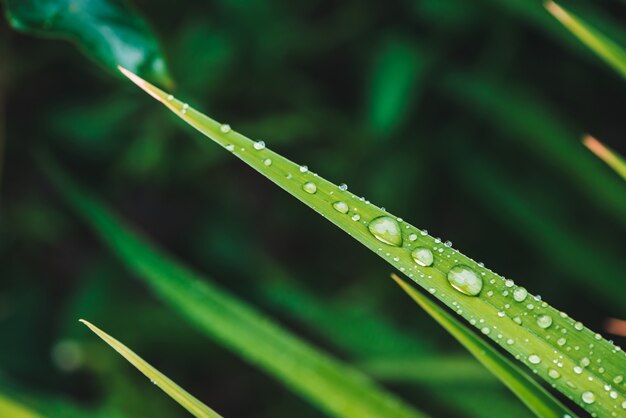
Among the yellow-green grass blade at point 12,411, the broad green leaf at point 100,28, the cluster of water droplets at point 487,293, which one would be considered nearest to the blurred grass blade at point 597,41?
the cluster of water droplets at point 487,293

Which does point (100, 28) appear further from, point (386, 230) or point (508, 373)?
point (508, 373)

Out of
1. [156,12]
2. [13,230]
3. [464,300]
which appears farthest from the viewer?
[13,230]

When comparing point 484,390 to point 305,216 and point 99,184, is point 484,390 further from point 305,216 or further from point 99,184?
point 99,184

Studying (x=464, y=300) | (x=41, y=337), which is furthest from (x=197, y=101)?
(x=464, y=300)

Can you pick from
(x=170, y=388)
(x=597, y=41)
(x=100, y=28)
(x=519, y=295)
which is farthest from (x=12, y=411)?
(x=597, y=41)

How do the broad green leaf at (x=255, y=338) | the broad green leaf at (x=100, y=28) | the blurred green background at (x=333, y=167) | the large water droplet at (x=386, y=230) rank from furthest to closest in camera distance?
the blurred green background at (x=333, y=167)
the broad green leaf at (x=255, y=338)
the broad green leaf at (x=100, y=28)
the large water droplet at (x=386, y=230)

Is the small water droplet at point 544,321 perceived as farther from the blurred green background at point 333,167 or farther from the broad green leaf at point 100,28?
the blurred green background at point 333,167

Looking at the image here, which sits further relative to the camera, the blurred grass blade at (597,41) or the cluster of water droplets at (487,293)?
the blurred grass blade at (597,41)

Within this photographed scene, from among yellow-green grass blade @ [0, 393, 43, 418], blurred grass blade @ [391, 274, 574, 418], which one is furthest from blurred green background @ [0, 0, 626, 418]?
blurred grass blade @ [391, 274, 574, 418]
